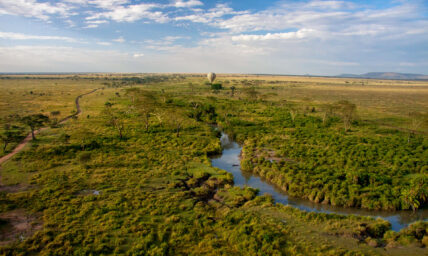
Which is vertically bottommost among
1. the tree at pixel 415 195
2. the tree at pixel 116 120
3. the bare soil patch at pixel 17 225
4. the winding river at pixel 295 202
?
the winding river at pixel 295 202

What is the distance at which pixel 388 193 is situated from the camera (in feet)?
72.9

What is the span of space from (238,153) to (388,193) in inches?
795

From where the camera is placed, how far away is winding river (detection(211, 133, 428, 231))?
20.2m

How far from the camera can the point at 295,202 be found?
22.9m

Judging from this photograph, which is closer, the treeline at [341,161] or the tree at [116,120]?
the treeline at [341,161]

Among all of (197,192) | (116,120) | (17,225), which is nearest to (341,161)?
(197,192)

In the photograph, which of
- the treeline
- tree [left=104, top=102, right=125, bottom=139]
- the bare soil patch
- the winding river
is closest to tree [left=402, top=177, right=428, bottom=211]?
the treeline

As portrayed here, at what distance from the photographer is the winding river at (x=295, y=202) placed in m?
20.2

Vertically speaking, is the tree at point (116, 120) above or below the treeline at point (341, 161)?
above

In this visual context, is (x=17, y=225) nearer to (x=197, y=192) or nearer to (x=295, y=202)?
(x=197, y=192)

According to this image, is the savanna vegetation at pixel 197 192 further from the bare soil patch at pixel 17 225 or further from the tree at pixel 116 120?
the tree at pixel 116 120

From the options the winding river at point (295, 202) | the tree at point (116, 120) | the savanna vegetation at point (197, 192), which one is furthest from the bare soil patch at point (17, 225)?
the tree at point (116, 120)

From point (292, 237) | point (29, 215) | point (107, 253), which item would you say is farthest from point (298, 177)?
point (29, 215)

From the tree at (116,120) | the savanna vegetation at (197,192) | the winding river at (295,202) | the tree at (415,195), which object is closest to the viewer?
the savanna vegetation at (197,192)
